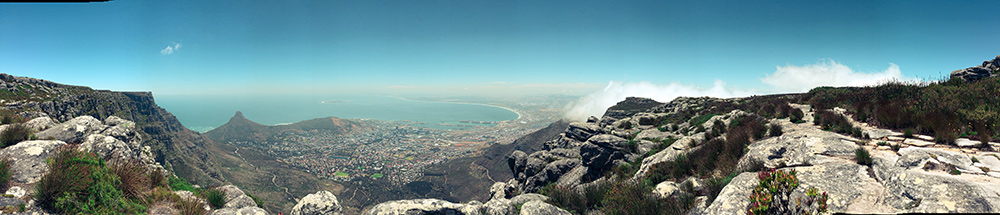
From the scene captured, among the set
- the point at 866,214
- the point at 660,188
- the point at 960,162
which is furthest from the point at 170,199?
the point at 960,162

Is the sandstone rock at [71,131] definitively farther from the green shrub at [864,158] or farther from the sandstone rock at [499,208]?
the green shrub at [864,158]

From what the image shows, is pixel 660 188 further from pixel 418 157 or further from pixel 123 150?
pixel 418 157


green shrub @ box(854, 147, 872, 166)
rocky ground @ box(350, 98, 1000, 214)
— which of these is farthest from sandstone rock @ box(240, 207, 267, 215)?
green shrub @ box(854, 147, 872, 166)

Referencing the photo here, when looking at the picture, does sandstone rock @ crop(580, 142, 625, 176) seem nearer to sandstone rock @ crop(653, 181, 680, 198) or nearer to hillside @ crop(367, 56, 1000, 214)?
hillside @ crop(367, 56, 1000, 214)

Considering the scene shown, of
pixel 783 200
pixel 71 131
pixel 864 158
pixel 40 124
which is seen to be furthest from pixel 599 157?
pixel 40 124

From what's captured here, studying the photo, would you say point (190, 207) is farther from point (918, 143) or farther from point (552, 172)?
point (918, 143)
